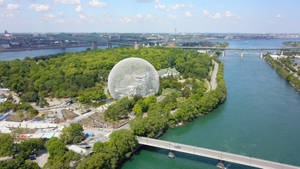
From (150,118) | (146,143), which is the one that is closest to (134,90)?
(150,118)

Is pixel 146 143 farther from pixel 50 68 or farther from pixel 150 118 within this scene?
pixel 50 68

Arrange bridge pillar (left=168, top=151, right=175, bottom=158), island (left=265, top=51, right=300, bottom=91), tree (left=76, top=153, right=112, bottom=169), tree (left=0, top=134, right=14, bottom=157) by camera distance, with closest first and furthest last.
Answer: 1. tree (left=76, top=153, right=112, bottom=169)
2. tree (left=0, top=134, right=14, bottom=157)
3. bridge pillar (left=168, top=151, right=175, bottom=158)
4. island (left=265, top=51, right=300, bottom=91)

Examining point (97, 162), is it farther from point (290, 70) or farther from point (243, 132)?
point (290, 70)

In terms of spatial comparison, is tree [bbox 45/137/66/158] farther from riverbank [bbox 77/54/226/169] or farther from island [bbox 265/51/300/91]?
island [bbox 265/51/300/91]

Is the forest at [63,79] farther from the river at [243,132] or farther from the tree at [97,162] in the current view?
the tree at [97,162]

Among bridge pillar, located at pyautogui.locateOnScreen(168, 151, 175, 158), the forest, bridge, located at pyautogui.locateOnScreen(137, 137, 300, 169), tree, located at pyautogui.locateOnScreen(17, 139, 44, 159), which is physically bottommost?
bridge pillar, located at pyautogui.locateOnScreen(168, 151, 175, 158)

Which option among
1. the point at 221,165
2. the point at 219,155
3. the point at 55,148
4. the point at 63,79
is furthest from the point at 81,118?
the point at 63,79

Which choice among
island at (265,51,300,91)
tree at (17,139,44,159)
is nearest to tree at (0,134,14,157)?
tree at (17,139,44,159)
